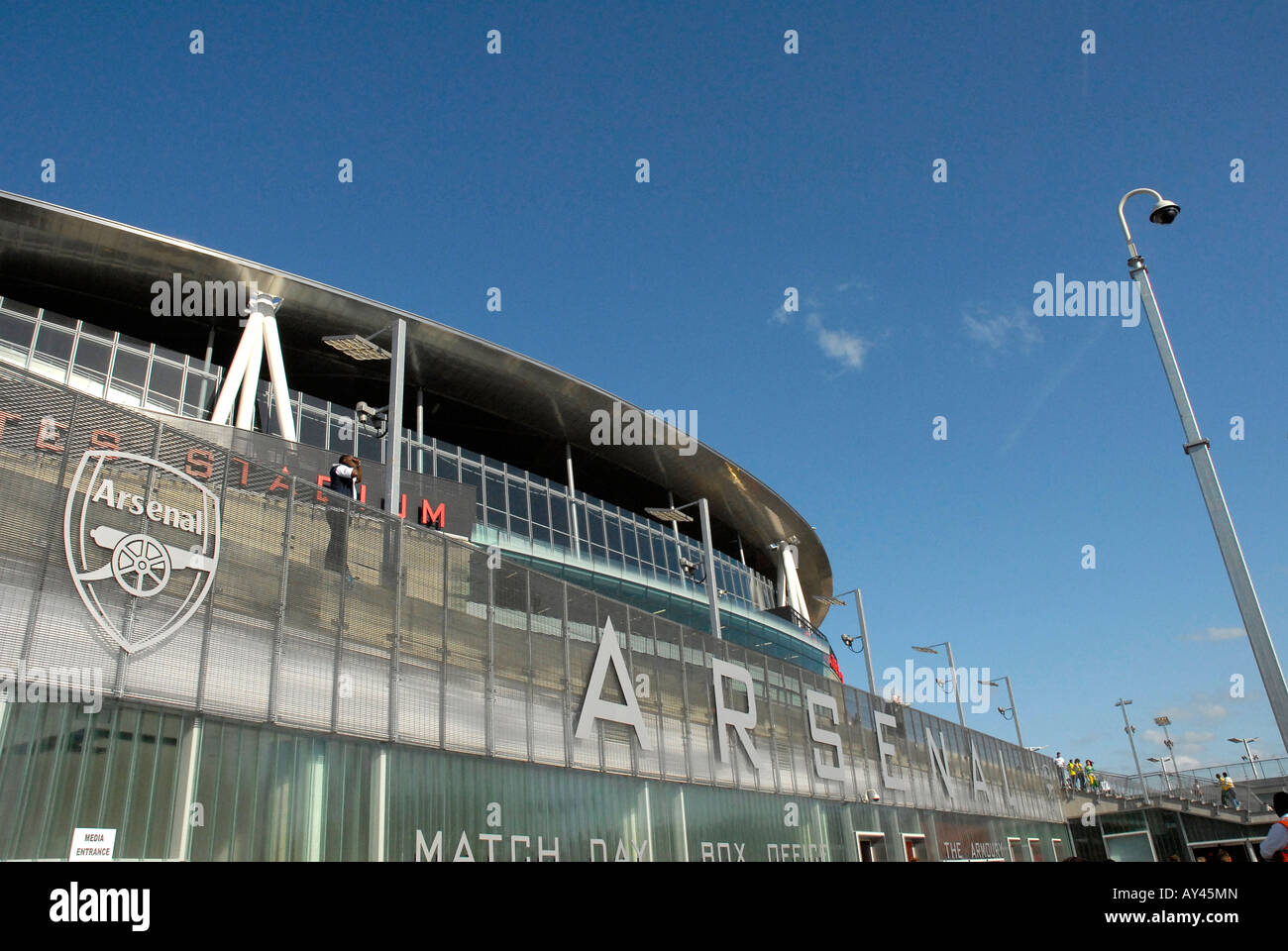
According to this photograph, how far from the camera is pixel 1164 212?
544 inches

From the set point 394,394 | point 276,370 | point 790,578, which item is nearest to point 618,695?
point 394,394

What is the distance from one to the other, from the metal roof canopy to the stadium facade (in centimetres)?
13

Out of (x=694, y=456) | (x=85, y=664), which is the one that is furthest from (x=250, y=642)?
(x=694, y=456)

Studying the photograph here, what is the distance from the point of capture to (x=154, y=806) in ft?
25.6

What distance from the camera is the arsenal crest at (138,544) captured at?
7.73m

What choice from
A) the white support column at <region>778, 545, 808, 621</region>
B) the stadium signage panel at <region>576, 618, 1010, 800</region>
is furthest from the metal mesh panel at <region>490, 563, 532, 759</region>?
the white support column at <region>778, 545, 808, 621</region>

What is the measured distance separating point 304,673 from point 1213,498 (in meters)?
12.8

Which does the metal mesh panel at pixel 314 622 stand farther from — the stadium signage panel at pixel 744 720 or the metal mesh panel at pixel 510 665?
the stadium signage panel at pixel 744 720

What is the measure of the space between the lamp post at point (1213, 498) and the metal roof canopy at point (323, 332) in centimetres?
2250

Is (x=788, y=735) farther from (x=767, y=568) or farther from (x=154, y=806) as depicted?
(x=767, y=568)

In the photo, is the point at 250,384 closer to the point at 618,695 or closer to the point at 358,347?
the point at 358,347

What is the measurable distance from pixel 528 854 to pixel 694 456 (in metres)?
29.7

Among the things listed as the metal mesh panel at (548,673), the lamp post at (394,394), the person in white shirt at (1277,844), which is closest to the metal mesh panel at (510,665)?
the metal mesh panel at (548,673)
